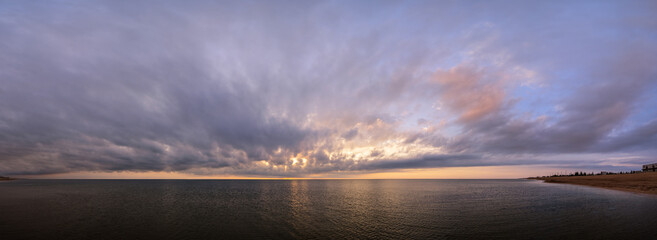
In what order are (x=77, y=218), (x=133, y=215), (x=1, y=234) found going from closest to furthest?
(x=1, y=234)
(x=77, y=218)
(x=133, y=215)

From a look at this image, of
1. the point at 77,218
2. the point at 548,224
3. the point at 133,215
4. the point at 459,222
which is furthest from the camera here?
the point at 133,215

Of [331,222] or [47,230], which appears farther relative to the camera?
[331,222]

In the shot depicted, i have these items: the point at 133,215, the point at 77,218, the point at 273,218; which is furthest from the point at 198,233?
the point at 77,218

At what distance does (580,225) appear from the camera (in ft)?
110

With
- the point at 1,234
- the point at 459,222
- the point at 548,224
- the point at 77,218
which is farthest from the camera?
the point at 77,218

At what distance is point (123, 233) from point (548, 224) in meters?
59.0

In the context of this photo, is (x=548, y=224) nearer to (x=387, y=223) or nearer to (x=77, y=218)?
(x=387, y=223)

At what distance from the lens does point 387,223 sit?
3769cm

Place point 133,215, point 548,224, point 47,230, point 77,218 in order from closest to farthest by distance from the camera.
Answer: point 47,230 < point 548,224 < point 77,218 < point 133,215

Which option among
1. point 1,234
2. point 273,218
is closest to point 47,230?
point 1,234

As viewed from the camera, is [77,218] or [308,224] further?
[77,218]

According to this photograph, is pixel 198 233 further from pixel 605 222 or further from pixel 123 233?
pixel 605 222

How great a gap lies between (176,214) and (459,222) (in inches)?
1971

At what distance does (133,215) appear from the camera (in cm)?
4472
